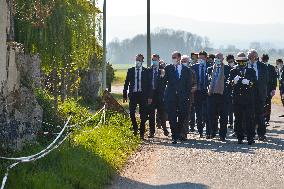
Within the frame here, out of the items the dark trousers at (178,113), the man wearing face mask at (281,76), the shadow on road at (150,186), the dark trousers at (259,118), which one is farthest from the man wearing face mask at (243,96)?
the man wearing face mask at (281,76)

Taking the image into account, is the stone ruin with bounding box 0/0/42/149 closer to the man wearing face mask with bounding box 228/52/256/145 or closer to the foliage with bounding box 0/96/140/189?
the foliage with bounding box 0/96/140/189

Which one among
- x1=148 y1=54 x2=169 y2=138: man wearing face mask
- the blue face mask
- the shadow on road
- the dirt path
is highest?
the blue face mask

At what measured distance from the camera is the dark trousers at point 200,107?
52.0 ft

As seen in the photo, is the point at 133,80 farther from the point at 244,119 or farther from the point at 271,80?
the point at 271,80

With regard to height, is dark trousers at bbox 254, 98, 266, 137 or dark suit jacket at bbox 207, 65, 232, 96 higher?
dark suit jacket at bbox 207, 65, 232, 96

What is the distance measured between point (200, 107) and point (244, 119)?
2.06 meters

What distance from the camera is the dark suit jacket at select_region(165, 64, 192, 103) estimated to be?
14.6 m

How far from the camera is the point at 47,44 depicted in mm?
15961

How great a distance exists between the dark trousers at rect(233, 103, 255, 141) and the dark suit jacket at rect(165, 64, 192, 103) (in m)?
1.15

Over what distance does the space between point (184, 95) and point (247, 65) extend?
1.54 metres

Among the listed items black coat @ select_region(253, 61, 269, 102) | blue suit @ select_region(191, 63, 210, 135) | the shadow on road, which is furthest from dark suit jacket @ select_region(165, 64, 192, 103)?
the shadow on road

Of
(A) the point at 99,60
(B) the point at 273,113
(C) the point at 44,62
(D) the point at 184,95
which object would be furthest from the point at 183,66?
(A) the point at 99,60

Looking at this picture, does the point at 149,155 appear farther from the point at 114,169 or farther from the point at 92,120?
the point at 92,120

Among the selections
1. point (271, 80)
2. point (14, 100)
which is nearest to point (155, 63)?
point (271, 80)
